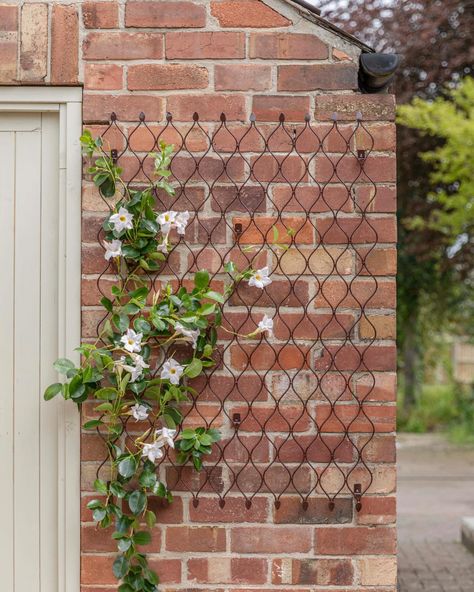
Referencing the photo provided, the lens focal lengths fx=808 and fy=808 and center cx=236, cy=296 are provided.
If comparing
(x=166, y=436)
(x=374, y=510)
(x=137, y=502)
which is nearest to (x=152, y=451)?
(x=166, y=436)

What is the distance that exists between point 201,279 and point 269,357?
36 cm

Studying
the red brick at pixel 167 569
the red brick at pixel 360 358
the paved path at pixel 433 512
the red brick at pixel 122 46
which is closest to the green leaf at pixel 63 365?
the red brick at pixel 167 569

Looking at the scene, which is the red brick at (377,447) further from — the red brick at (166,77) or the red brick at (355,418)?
the red brick at (166,77)

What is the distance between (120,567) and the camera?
2648mm

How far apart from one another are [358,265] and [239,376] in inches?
21.7

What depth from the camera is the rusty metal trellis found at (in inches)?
107

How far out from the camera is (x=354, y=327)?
2732 millimetres

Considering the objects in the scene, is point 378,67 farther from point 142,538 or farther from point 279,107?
point 142,538

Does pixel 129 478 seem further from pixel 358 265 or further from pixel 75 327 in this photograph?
pixel 358 265

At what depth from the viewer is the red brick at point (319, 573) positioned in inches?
106

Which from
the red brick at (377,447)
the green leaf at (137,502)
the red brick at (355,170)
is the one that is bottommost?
the green leaf at (137,502)

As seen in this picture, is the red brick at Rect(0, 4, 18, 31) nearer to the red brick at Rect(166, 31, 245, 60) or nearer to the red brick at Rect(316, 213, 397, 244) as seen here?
the red brick at Rect(166, 31, 245, 60)

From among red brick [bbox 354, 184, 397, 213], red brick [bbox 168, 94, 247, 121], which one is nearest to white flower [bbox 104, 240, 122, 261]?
red brick [bbox 168, 94, 247, 121]

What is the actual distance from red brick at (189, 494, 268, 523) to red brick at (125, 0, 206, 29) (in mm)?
1616
